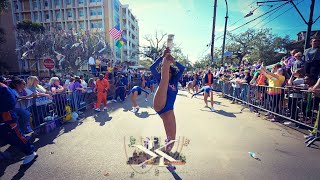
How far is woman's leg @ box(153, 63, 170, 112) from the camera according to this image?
7.01 feet

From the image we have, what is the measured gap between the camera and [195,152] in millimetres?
3576

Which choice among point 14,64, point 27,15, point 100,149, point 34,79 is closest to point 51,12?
point 27,15

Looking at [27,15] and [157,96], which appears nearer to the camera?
[157,96]

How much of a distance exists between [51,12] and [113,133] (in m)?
56.3

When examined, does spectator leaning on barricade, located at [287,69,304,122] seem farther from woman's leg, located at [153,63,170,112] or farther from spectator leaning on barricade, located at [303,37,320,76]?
woman's leg, located at [153,63,170,112]

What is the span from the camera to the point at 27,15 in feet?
157

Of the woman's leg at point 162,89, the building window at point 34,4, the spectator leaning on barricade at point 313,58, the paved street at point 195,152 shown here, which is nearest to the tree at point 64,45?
the building window at point 34,4

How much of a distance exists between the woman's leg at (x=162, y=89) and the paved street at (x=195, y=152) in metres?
1.26

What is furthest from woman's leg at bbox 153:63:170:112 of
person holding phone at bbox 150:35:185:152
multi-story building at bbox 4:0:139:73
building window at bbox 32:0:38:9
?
building window at bbox 32:0:38:9

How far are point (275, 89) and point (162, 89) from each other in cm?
543

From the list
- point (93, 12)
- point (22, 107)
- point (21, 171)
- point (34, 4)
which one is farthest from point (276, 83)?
point (34, 4)

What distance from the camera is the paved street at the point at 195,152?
9.29ft

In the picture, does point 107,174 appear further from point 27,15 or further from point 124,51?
point 27,15
